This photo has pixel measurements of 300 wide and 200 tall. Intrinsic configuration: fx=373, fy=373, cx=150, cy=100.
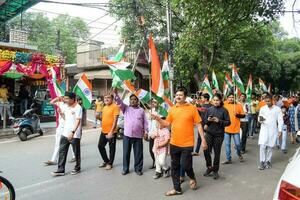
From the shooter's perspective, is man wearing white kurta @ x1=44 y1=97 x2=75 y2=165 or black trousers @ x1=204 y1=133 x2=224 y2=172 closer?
black trousers @ x1=204 y1=133 x2=224 y2=172

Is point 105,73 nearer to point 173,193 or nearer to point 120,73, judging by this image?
point 120,73

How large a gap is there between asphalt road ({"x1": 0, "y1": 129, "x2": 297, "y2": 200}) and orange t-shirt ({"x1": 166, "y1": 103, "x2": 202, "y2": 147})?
2.96 feet

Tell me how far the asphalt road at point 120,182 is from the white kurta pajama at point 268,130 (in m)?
0.40

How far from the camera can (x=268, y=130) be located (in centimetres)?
840

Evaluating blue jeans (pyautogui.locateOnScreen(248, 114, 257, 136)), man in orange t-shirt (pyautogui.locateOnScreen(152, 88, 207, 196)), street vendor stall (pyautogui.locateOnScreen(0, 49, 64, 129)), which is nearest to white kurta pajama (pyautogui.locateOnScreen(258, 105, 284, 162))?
man in orange t-shirt (pyautogui.locateOnScreen(152, 88, 207, 196))

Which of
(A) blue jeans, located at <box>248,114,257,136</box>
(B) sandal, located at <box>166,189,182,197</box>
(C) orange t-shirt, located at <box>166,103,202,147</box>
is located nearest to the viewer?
(B) sandal, located at <box>166,189,182,197</box>

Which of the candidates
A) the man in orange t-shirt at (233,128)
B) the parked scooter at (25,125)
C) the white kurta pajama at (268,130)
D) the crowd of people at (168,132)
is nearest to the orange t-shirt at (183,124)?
the crowd of people at (168,132)

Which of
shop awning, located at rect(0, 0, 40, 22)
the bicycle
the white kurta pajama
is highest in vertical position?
shop awning, located at rect(0, 0, 40, 22)

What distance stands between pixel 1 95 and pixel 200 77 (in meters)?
14.3

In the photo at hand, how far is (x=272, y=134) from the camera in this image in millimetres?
8375

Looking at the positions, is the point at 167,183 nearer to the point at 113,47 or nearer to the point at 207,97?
the point at 207,97

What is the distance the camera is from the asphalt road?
6.31 metres

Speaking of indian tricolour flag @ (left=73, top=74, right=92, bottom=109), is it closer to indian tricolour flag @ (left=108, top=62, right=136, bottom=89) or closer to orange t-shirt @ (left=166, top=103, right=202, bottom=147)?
indian tricolour flag @ (left=108, top=62, right=136, bottom=89)

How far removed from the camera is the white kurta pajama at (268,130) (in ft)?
27.4
